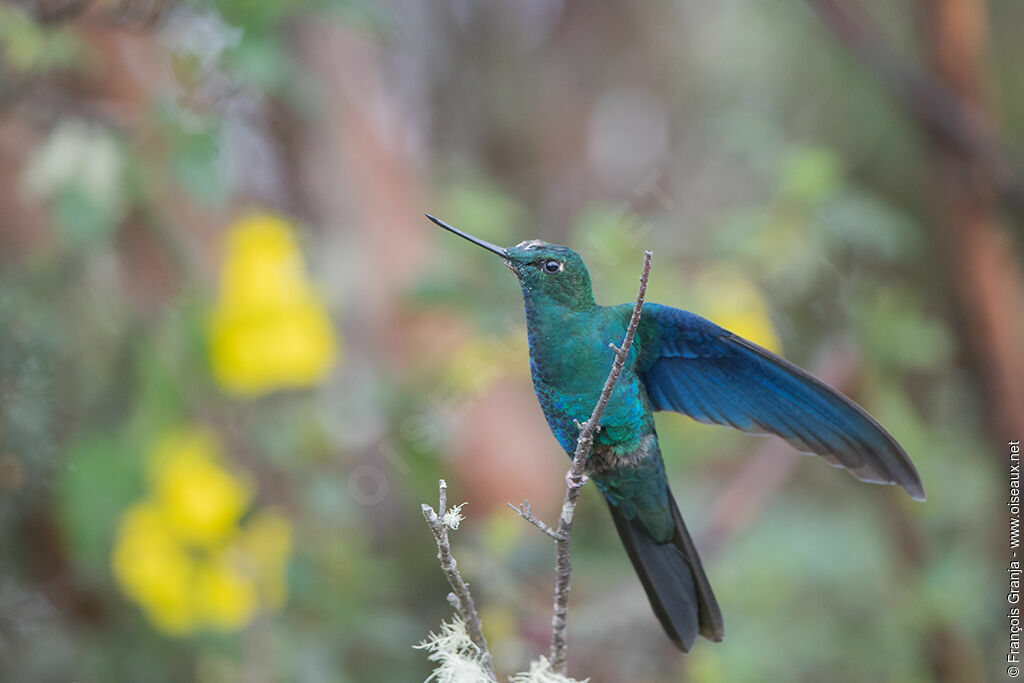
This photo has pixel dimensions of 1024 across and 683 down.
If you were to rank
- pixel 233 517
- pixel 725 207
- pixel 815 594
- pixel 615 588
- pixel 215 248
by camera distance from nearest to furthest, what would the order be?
pixel 233 517
pixel 615 588
pixel 215 248
pixel 815 594
pixel 725 207

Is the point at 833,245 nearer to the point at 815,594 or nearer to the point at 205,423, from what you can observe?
the point at 815,594

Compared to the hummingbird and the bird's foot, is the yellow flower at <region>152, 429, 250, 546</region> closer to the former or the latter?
the hummingbird

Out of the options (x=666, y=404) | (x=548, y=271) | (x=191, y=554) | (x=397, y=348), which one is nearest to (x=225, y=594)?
(x=191, y=554)

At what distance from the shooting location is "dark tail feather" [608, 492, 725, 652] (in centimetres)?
94

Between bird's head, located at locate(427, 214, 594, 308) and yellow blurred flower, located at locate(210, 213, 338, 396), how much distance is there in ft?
3.89

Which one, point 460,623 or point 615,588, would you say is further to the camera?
point 615,588

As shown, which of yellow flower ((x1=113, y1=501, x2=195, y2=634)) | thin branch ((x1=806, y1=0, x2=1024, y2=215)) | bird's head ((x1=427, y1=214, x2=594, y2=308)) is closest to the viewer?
Answer: bird's head ((x1=427, y1=214, x2=594, y2=308))

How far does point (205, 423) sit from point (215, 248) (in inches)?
18.6

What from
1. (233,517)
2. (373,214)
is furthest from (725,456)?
(233,517)

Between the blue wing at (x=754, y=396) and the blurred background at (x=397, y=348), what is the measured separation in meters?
0.76

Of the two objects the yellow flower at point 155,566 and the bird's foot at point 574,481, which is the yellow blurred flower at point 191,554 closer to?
the yellow flower at point 155,566

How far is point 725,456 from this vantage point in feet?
8.93

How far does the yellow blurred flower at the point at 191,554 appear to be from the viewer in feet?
6.04

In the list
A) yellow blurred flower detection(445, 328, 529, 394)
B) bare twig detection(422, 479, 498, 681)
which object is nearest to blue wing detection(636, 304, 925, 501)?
bare twig detection(422, 479, 498, 681)
